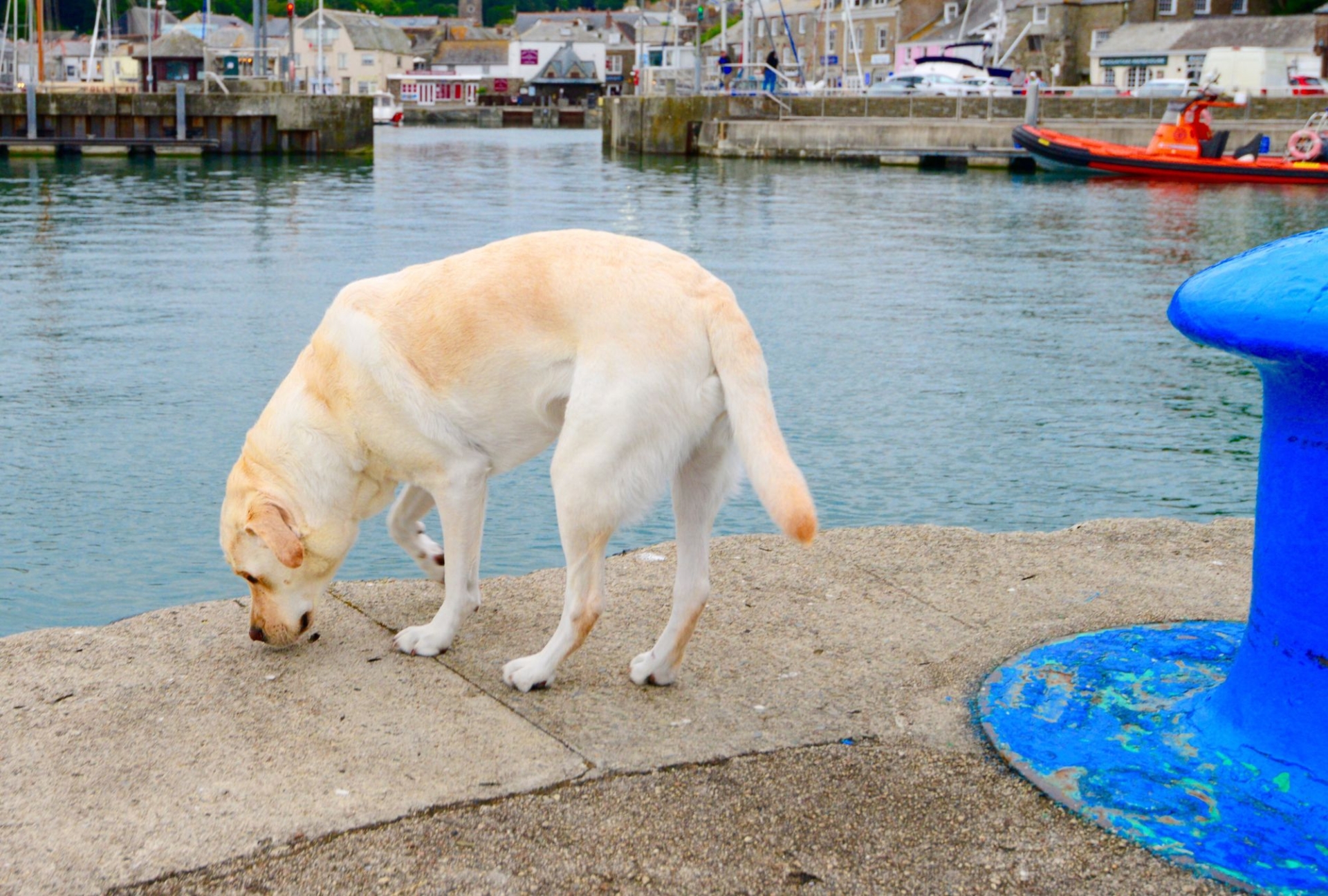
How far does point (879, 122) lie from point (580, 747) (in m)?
46.9

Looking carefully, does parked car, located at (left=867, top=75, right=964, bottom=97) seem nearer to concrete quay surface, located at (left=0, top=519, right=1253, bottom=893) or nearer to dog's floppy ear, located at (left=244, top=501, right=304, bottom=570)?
concrete quay surface, located at (left=0, top=519, right=1253, bottom=893)

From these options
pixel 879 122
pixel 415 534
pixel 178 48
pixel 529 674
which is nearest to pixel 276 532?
pixel 415 534

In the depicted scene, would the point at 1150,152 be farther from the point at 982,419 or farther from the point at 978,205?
the point at 982,419

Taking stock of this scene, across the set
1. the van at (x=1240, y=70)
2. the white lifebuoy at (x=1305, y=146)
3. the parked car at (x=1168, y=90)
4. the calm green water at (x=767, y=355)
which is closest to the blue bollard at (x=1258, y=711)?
the calm green water at (x=767, y=355)

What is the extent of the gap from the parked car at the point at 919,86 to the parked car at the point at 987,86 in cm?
46

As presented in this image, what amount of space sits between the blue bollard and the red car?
47312mm

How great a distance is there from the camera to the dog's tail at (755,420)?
3.17 meters

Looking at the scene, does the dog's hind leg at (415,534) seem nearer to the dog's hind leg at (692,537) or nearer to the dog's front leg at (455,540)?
the dog's front leg at (455,540)

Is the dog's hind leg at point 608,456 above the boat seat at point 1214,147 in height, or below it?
below

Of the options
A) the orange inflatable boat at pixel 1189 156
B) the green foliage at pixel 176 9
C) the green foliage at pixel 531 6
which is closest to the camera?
the orange inflatable boat at pixel 1189 156

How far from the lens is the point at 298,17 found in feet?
447

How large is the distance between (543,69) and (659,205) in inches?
4249

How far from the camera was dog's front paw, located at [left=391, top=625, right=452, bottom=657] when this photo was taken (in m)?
3.89

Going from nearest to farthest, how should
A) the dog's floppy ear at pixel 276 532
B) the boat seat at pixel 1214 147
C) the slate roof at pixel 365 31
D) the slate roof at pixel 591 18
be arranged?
the dog's floppy ear at pixel 276 532
the boat seat at pixel 1214 147
the slate roof at pixel 365 31
the slate roof at pixel 591 18
